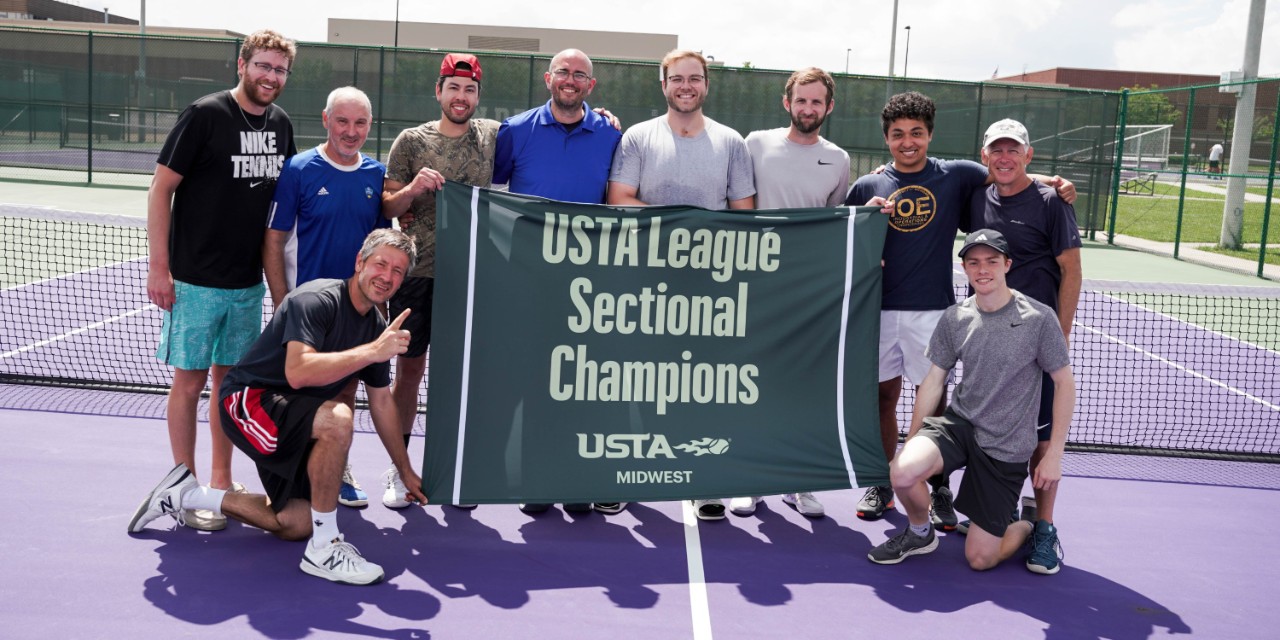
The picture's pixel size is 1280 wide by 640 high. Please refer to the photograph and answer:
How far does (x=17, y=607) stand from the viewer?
12.9ft

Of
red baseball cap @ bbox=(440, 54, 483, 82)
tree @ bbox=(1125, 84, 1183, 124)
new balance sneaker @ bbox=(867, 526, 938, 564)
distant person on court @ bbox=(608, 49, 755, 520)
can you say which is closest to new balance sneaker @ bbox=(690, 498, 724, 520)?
distant person on court @ bbox=(608, 49, 755, 520)

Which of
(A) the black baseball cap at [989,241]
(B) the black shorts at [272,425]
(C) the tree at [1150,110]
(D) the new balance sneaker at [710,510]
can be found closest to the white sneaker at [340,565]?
(B) the black shorts at [272,425]

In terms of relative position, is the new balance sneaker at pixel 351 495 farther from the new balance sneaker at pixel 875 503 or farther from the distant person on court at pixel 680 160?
the new balance sneaker at pixel 875 503

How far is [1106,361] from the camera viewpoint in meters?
9.60

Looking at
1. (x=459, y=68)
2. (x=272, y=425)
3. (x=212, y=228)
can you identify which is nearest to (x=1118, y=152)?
(x=459, y=68)

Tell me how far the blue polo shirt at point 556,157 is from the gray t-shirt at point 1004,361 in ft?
6.02

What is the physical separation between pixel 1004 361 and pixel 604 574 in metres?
1.99

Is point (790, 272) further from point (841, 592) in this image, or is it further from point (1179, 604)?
point (1179, 604)

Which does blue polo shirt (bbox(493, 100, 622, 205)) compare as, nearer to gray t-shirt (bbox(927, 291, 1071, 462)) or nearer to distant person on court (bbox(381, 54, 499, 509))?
distant person on court (bbox(381, 54, 499, 509))

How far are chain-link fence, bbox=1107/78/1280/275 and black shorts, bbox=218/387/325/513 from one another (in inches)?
587

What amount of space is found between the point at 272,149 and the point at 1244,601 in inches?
189

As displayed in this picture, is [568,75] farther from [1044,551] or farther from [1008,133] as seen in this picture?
[1044,551]

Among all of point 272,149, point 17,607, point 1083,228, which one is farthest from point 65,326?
point 1083,228

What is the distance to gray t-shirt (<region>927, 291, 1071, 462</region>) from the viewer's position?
15.2 feet
